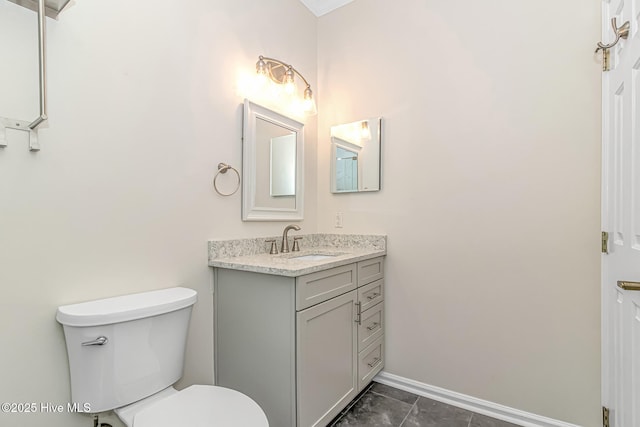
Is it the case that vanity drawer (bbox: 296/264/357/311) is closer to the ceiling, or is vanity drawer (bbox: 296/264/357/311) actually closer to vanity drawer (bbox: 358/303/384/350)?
vanity drawer (bbox: 358/303/384/350)

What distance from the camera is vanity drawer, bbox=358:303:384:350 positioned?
5.90 ft

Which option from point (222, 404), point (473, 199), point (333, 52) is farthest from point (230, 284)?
point (333, 52)

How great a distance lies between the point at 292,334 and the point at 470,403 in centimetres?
124

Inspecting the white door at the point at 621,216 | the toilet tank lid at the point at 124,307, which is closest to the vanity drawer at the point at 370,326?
the toilet tank lid at the point at 124,307

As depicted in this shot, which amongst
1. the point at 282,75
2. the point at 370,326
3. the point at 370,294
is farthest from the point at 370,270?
the point at 282,75

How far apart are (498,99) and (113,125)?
6.33ft

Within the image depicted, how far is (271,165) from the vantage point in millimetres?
1975

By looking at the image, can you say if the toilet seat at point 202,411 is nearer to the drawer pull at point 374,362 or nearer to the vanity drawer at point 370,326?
the vanity drawer at point 370,326

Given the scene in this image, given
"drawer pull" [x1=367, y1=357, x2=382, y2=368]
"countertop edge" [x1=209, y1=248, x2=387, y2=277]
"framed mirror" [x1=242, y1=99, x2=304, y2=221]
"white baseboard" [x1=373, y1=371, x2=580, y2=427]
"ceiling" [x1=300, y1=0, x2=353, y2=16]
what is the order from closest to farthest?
1. "countertop edge" [x1=209, y1=248, x2=387, y2=277]
2. "white baseboard" [x1=373, y1=371, x2=580, y2=427]
3. "framed mirror" [x1=242, y1=99, x2=304, y2=221]
4. "drawer pull" [x1=367, y1=357, x2=382, y2=368]
5. "ceiling" [x1=300, y1=0, x2=353, y2=16]

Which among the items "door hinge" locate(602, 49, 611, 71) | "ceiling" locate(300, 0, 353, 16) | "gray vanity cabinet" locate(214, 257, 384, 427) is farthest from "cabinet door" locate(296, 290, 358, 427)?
"ceiling" locate(300, 0, 353, 16)

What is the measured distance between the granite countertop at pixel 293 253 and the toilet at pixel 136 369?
0.39 meters

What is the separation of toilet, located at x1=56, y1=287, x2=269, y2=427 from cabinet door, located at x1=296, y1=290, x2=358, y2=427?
1.06 ft

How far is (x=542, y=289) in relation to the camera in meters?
1.60

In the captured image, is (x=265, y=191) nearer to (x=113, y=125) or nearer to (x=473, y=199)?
(x=113, y=125)
